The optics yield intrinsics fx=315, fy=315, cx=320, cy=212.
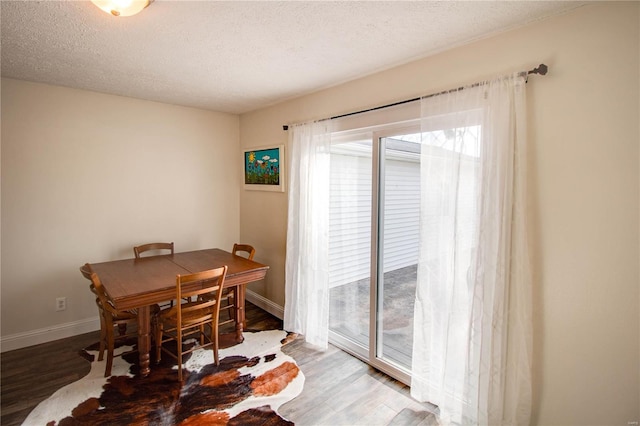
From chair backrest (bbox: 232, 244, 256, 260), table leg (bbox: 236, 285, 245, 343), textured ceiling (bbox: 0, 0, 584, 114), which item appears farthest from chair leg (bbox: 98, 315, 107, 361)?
textured ceiling (bbox: 0, 0, 584, 114)

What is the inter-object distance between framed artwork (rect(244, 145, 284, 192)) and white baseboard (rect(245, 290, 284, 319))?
4.51 feet

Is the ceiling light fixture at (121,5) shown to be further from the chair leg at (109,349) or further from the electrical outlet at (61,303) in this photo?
the electrical outlet at (61,303)

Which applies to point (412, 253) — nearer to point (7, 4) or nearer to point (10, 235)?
point (7, 4)

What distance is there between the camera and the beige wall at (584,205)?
1.49 meters

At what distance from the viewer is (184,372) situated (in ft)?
8.44

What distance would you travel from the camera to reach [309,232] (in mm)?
3072

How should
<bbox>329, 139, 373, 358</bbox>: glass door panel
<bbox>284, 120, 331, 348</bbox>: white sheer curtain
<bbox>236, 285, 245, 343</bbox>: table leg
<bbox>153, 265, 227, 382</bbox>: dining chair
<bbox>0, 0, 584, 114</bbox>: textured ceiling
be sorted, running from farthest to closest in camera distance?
1. <bbox>236, 285, 245, 343</bbox>: table leg
2. <bbox>284, 120, 331, 348</bbox>: white sheer curtain
3. <bbox>329, 139, 373, 358</bbox>: glass door panel
4. <bbox>153, 265, 227, 382</bbox>: dining chair
5. <bbox>0, 0, 584, 114</bbox>: textured ceiling

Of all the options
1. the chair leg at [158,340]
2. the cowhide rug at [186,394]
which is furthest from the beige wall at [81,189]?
the chair leg at [158,340]

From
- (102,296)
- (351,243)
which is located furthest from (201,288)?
(351,243)

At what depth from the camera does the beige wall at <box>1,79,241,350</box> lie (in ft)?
9.61

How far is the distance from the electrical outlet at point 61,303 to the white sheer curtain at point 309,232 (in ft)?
7.50

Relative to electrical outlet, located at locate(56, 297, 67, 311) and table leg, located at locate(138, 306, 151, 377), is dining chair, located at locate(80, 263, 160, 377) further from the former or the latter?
electrical outlet, located at locate(56, 297, 67, 311)

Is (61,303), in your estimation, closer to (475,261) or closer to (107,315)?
(107,315)

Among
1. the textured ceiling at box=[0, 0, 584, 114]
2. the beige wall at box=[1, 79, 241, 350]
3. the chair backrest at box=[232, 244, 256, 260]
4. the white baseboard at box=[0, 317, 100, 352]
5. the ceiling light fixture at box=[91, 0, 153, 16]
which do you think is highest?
the textured ceiling at box=[0, 0, 584, 114]
